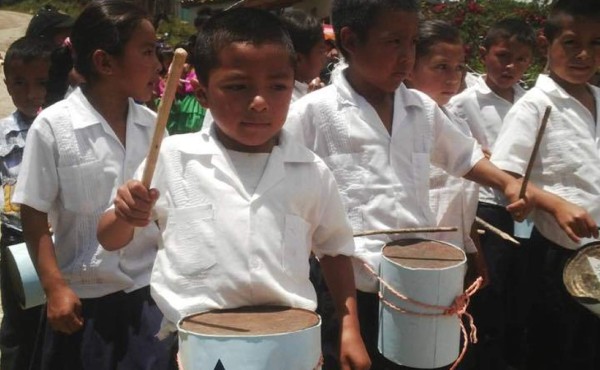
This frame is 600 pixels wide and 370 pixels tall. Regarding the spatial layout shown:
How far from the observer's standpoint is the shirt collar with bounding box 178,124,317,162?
1.92 m

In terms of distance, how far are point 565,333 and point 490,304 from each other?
18.1 inches

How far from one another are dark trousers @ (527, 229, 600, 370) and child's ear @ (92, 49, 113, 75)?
180cm

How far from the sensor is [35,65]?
3449mm

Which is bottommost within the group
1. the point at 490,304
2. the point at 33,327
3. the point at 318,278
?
the point at 490,304

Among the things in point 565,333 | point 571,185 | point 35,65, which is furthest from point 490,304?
point 35,65

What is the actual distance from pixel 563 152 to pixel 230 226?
1.55 meters

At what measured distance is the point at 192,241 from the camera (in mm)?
1829

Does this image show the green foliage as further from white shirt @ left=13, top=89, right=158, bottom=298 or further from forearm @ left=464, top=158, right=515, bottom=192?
white shirt @ left=13, top=89, right=158, bottom=298

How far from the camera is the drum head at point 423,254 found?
6.99 feet

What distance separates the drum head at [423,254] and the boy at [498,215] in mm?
972

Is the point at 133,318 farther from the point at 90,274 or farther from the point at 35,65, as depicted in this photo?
the point at 35,65

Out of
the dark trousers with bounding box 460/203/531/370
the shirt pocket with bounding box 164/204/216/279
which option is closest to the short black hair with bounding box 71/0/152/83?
the shirt pocket with bounding box 164/204/216/279

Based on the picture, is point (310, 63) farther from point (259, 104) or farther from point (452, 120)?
point (259, 104)

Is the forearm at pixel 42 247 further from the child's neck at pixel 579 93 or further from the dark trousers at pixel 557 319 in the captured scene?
the child's neck at pixel 579 93
